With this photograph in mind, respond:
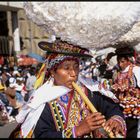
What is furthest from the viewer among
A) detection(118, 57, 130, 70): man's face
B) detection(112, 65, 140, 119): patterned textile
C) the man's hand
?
detection(118, 57, 130, 70): man's face

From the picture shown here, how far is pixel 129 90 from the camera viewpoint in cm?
466

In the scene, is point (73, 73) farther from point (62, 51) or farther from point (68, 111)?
point (68, 111)

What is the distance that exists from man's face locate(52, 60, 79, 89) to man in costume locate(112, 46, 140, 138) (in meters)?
1.52

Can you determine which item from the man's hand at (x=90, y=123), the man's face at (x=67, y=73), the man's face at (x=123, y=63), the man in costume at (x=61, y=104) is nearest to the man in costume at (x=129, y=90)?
the man's face at (x=123, y=63)

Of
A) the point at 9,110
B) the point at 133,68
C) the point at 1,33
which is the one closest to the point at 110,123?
the point at 133,68

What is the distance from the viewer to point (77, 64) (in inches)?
120

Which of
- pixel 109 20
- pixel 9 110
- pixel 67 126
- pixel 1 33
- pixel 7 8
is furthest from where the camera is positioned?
pixel 1 33

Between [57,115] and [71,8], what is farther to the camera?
[57,115]

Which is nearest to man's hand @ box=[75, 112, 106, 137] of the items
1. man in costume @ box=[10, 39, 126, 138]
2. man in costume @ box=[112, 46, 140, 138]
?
man in costume @ box=[10, 39, 126, 138]

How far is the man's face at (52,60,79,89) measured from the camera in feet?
9.77

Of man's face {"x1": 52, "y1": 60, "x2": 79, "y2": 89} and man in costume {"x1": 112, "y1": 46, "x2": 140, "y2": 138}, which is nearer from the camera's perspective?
man's face {"x1": 52, "y1": 60, "x2": 79, "y2": 89}

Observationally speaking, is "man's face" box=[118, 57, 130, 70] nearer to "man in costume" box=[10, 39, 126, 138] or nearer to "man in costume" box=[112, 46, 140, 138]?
"man in costume" box=[112, 46, 140, 138]

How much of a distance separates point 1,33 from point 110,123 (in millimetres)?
20740

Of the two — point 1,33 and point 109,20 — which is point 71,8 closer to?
point 109,20
